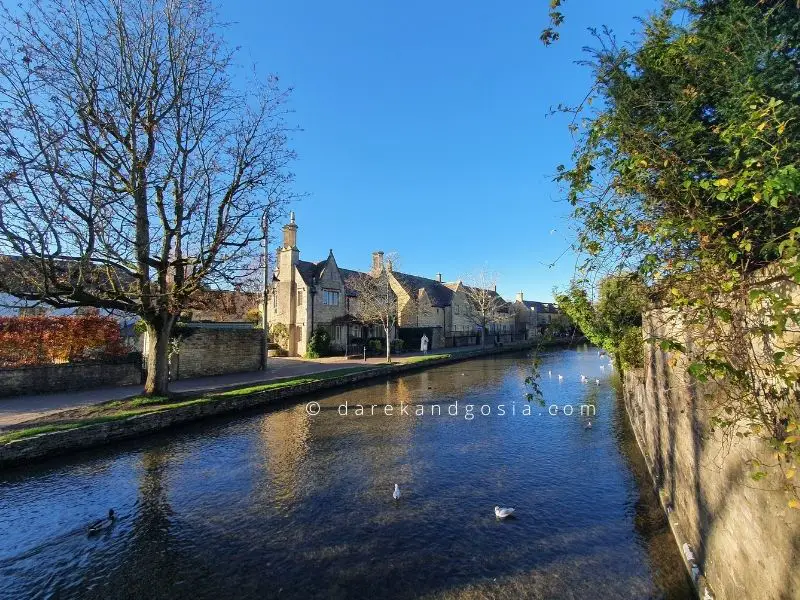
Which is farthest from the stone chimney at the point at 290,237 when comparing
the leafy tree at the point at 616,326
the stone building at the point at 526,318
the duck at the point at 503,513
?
the stone building at the point at 526,318

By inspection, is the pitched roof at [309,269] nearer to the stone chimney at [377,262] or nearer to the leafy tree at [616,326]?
the stone chimney at [377,262]

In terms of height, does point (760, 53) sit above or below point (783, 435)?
above

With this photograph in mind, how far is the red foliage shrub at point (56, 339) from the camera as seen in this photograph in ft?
51.8

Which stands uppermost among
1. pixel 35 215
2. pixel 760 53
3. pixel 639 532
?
pixel 35 215

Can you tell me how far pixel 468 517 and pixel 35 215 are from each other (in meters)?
13.9

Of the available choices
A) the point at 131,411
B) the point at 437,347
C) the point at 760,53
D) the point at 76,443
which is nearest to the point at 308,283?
the point at 437,347

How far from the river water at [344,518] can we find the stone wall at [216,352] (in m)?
8.87

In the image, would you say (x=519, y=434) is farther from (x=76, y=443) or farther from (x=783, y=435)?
(x=76, y=443)

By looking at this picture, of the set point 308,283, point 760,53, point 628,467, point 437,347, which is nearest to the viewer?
point 760,53

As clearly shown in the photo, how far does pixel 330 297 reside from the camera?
3559 centimetres

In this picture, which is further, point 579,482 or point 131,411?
point 131,411

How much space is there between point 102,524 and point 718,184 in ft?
33.2

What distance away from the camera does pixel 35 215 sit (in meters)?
11.5

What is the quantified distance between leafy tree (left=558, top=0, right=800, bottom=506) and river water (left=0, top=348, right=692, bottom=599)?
12.3 feet
